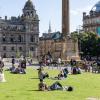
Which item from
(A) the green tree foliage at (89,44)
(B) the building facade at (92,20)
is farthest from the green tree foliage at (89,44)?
(B) the building facade at (92,20)

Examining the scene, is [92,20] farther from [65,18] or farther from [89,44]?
[65,18]

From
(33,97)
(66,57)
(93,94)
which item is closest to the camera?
(33,97)

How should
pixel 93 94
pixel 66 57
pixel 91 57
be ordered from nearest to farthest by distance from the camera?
pixel 93 94, pixel 66 57, pixel 91 57

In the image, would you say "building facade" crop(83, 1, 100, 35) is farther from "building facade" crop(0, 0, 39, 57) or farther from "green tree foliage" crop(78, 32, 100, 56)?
"green tree foliage" crop(78, 32, 100, 56)

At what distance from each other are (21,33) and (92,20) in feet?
114

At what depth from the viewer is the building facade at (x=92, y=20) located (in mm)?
172000

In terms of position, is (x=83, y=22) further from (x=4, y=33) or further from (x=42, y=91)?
(x=42, y=91)

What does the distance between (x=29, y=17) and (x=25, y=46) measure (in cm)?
1171

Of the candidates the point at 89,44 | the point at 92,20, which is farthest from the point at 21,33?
the point at 89,44

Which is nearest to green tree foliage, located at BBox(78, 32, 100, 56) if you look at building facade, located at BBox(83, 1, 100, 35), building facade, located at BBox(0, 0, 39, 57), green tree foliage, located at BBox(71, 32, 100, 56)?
green tree foliage, located at BBox(71, 32, 100, 56)

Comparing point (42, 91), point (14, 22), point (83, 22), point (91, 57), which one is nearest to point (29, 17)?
point (14, 22)

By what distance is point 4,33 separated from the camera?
194750mm

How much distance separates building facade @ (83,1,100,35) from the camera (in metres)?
172

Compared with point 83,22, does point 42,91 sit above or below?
below
